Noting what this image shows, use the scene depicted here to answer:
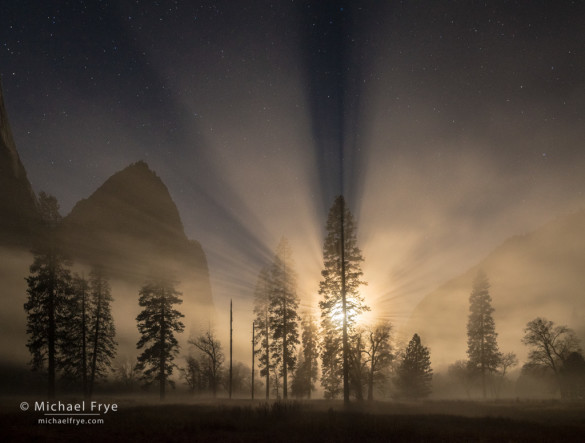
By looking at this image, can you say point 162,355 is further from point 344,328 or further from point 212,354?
point 344,328

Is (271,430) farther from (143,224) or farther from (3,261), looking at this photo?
(143,224)

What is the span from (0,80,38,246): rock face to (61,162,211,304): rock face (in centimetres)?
2659

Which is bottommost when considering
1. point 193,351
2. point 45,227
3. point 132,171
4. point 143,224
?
point 193,351

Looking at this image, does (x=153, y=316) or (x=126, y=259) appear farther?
(x=126, y=259)

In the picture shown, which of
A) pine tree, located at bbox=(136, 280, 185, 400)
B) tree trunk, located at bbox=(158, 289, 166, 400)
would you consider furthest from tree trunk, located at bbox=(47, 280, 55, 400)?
tree trunk, located at bbox=(158, 289, 166, 400)

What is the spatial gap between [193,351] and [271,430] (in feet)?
268

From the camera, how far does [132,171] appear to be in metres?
155

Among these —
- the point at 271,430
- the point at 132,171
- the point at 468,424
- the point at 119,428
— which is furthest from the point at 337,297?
the point at 132,171

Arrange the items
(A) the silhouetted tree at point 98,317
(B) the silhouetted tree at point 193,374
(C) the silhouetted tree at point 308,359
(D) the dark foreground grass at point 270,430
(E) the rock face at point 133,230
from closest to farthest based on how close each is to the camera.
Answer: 1. (D) the dark foreground grass at point 270,430
2. (A) the silhouetted tree at point 98,317
3. (B) the silhouetted tree at point 193,374
4. (C) the silhouetted tree at point 308,359
5. (E) the rock face at point 133,230

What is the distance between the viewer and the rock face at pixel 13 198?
72000 mm

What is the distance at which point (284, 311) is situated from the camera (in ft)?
108

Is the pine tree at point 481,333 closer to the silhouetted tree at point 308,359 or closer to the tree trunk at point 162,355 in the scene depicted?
the silhouetted tree at point 308,359

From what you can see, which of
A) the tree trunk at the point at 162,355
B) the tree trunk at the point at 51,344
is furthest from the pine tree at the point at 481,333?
the tree trunk at the point at 51,344

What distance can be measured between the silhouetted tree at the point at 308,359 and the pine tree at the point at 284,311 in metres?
9.86
